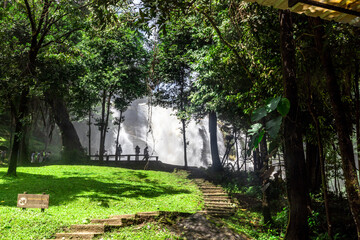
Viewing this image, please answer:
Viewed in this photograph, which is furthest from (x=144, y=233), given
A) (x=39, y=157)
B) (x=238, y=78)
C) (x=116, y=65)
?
(x=39, y=157)

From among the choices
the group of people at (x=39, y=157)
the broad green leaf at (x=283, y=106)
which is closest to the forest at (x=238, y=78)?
the broad green leaf at (x=283, y=106)

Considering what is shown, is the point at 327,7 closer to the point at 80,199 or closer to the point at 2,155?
the point at 80,199

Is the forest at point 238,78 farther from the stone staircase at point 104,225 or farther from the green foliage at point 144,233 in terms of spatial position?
the stone staircase at point 104,225

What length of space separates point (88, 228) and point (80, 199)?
3472 mm

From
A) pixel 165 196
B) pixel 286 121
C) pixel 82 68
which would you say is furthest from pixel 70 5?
pixel 286 121

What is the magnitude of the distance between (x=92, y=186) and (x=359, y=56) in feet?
39.8

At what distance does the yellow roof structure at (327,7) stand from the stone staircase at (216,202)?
9309mm

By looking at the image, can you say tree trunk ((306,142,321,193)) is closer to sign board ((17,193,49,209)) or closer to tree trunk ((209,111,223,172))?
tree trunk ((209,111,223,172))

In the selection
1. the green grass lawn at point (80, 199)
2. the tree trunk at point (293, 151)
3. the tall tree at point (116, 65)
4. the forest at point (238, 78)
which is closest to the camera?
the forest at point (238, 78)

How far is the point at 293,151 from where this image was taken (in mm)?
4453

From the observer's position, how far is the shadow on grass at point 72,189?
1023cm

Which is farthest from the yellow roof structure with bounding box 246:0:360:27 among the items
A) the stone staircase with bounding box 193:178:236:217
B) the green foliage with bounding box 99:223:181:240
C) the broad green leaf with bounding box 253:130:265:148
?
the stone staircase with bounding box 193:178:236:217

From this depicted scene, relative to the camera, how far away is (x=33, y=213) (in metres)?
7.93

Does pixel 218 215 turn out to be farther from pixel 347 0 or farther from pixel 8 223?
pixel 347 0
